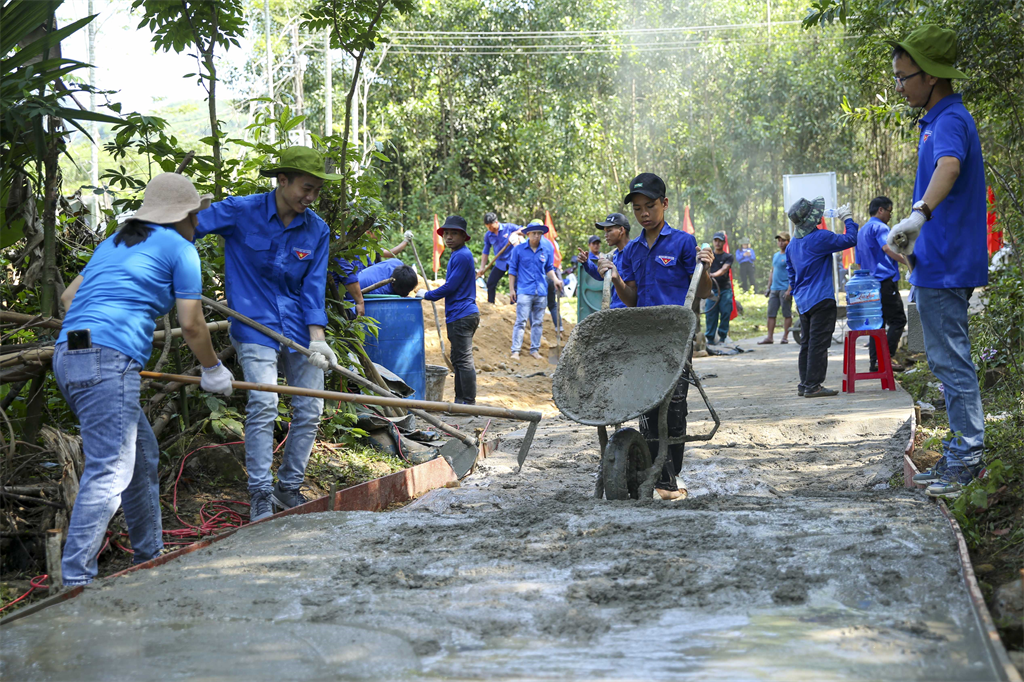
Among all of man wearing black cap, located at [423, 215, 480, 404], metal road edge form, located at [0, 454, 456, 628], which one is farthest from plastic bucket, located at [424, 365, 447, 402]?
metal road edge form, located at [0, 454, 456, 628]

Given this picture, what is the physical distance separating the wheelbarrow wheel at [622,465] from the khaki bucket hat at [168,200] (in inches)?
95.8

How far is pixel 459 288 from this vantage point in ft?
31.0

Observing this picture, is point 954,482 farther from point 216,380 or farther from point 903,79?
point 216,380

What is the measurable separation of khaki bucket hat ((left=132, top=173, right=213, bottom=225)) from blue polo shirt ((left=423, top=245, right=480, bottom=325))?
17.4 ft

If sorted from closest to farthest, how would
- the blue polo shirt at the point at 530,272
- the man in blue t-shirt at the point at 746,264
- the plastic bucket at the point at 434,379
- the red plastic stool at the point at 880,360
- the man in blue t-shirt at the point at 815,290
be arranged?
the red plastic stool at the point at 880,360 < the man in blue t-shirt at the point at 815,290 < the plastic bucket at the point at 434,379 < the blue polo shirt at the point at 530,272 < the man in blue t-shirt at the point at 746,264

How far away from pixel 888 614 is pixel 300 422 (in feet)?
10.8

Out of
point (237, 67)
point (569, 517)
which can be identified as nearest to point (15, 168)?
point (569, 517)

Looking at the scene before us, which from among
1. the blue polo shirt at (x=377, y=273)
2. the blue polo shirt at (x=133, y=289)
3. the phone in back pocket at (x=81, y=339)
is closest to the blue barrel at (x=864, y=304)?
the blue polo shirt at (x=377, y=273)

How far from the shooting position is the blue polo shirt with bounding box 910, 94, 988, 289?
4293mm

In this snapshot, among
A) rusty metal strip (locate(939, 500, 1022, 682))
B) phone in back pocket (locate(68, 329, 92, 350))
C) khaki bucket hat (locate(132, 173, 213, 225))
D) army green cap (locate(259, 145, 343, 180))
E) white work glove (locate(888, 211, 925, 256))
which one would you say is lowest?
rusty metal strip (locate(939, 500, 1022, 682))

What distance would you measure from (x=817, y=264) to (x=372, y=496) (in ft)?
19.0

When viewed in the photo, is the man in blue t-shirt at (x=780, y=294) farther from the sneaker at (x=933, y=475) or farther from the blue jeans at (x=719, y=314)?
the sneaker at (x=933, y=475)

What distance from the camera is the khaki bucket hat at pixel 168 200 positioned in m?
3.92

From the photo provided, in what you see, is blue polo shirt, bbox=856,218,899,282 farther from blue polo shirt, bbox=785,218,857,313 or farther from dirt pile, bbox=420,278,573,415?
dirt pile, bbox=420,278,573,415
